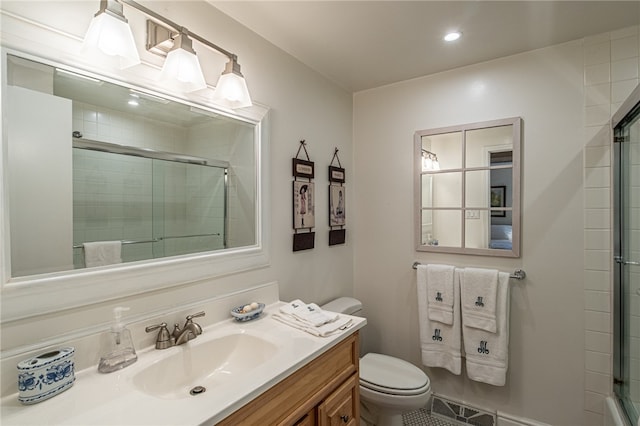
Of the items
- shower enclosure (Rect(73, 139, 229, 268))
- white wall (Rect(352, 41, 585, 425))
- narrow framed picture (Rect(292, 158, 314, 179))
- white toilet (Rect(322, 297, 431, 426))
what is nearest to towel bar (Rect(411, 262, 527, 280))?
white wall (Rect(352, 41, 585, 425))

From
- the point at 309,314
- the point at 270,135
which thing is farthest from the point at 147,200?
the point at 309,314

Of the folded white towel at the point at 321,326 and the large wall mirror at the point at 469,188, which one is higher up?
the large wall mirror at the point at 469,188

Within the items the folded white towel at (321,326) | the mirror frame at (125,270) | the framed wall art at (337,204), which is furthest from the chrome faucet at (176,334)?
the framed wall art at (337,204)

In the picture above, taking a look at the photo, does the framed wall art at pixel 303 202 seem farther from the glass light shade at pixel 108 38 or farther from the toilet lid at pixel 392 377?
the glass light shade at pixel 108 38

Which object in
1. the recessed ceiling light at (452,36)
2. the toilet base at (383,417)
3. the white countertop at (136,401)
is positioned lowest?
the toilet base at (383,417)

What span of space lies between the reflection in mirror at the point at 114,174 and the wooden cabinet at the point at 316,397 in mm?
698

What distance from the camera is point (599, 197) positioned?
177cm

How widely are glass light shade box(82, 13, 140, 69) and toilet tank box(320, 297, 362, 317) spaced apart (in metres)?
1.74

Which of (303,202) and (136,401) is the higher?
(303,202)

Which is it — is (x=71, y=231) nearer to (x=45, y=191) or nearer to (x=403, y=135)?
(x=45, y=191)

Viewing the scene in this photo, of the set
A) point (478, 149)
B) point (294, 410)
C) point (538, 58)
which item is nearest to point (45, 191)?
point (294, 410)

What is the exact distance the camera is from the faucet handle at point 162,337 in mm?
1193

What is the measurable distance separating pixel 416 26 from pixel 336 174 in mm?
1043

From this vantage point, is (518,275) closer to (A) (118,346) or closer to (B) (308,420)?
(B) (308,420)
